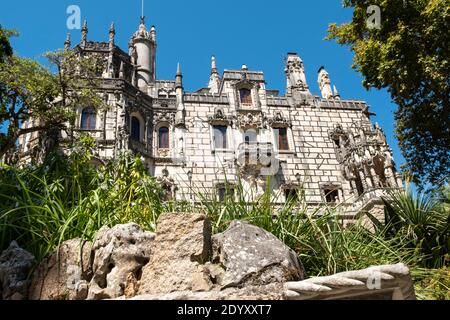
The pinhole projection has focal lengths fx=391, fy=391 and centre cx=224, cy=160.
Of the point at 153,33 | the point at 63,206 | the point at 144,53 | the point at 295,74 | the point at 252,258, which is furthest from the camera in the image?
the point at 153,33

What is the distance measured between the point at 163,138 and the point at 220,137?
3655 mm

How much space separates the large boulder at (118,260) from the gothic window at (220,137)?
69.1ft

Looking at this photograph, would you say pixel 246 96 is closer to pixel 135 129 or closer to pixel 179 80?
pixel 179 80

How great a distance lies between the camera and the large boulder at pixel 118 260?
3594 millimetres

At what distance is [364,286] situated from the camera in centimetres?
274

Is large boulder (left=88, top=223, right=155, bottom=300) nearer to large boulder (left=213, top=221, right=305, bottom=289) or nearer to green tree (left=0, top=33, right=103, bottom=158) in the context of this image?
large boulder (left=213, top=221, right=305, bottom=289)

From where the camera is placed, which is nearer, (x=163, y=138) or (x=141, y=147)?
(x=141, y=147)

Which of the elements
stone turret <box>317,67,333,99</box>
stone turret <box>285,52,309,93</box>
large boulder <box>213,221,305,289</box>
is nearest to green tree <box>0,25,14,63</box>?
large boulder <box>213,221,305,289</box>

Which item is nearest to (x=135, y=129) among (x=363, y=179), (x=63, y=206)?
(x=363, y=179)

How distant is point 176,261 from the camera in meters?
3.56

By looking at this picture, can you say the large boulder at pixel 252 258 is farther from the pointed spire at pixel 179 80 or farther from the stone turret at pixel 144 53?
the stone turret at pixel 144 53

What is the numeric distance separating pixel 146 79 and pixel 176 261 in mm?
26997

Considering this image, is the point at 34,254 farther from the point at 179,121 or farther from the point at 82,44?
the point at 82,44
